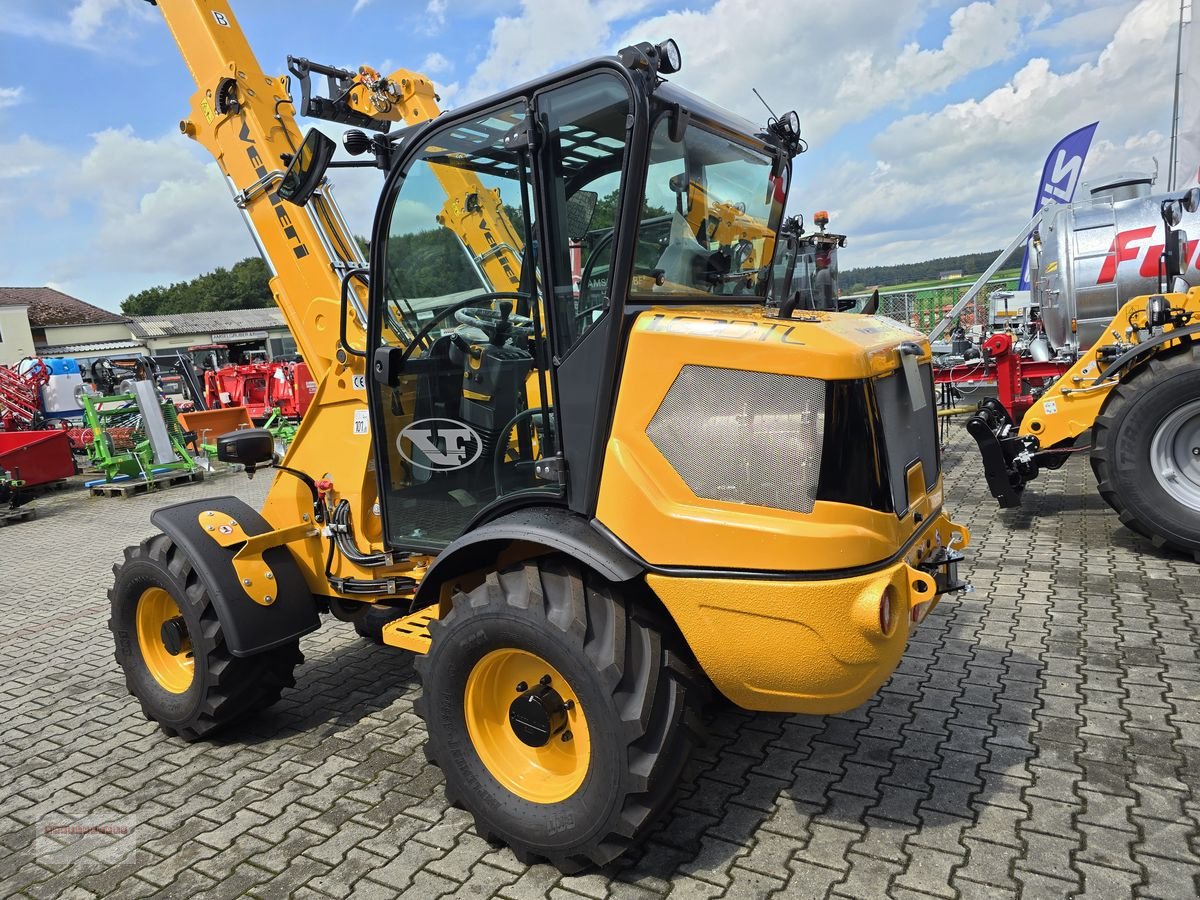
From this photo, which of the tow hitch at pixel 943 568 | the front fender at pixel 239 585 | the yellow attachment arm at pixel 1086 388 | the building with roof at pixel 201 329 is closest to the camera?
the tow hitch at pixel 943 568

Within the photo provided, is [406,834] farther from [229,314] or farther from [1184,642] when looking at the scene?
[229,314]

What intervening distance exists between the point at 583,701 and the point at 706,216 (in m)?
1.75

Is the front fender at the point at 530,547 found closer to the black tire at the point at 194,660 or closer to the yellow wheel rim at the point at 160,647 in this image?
the black tire at the point at 194,660

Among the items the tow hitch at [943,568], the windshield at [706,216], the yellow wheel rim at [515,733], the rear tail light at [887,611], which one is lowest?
the yellow wheel rim at [515,733]

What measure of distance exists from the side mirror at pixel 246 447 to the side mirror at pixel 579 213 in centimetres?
183

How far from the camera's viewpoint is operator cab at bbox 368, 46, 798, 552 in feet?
8.48

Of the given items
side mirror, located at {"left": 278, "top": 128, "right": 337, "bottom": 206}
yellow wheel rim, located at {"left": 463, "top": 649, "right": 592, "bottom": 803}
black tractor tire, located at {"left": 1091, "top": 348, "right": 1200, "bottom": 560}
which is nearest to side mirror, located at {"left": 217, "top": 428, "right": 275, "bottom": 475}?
side mirror, located at {"left": 278, "top": 128, "right": 337, "bottom": 206}

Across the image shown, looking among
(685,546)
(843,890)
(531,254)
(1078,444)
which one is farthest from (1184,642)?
(531,254)

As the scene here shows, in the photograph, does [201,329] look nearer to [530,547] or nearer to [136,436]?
[136,436]

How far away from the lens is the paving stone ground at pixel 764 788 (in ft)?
8.49

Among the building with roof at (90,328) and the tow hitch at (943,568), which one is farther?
the building with roof at (90,328)

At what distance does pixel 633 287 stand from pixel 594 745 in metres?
1.44

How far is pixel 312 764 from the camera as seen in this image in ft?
11.4

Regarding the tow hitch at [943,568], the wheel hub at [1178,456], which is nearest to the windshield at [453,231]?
the tow hitch at [943,568]
